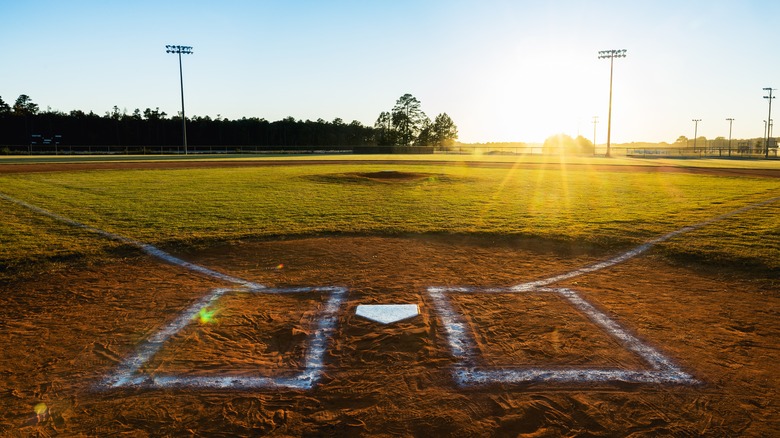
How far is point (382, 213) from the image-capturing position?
10227mm

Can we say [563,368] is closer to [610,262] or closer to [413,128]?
[610,262]

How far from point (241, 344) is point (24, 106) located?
101202 mm

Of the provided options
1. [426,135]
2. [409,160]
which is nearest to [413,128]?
[426,135]

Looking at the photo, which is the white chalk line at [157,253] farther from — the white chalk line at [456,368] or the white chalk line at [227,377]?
the white chalk line at [456,368]

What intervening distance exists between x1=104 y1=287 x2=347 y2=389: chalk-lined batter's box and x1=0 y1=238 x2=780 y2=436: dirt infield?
0.07ft

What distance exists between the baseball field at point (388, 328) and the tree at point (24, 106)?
8192cm

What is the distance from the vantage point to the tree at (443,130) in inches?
3922

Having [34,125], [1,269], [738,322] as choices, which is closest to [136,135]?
[34,125]

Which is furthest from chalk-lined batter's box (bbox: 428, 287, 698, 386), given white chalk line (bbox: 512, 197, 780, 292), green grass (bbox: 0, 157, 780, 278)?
green grass (bbox: 0, 157, 780, 278)

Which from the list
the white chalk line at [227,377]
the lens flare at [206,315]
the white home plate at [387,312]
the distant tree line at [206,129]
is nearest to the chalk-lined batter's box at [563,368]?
the white home plate at [387,312]

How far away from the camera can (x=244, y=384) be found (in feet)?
9.92

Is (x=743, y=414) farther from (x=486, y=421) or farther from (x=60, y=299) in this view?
(x=60, y=299)

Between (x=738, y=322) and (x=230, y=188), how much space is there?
13.9m

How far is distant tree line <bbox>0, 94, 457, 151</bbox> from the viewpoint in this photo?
232 feet
